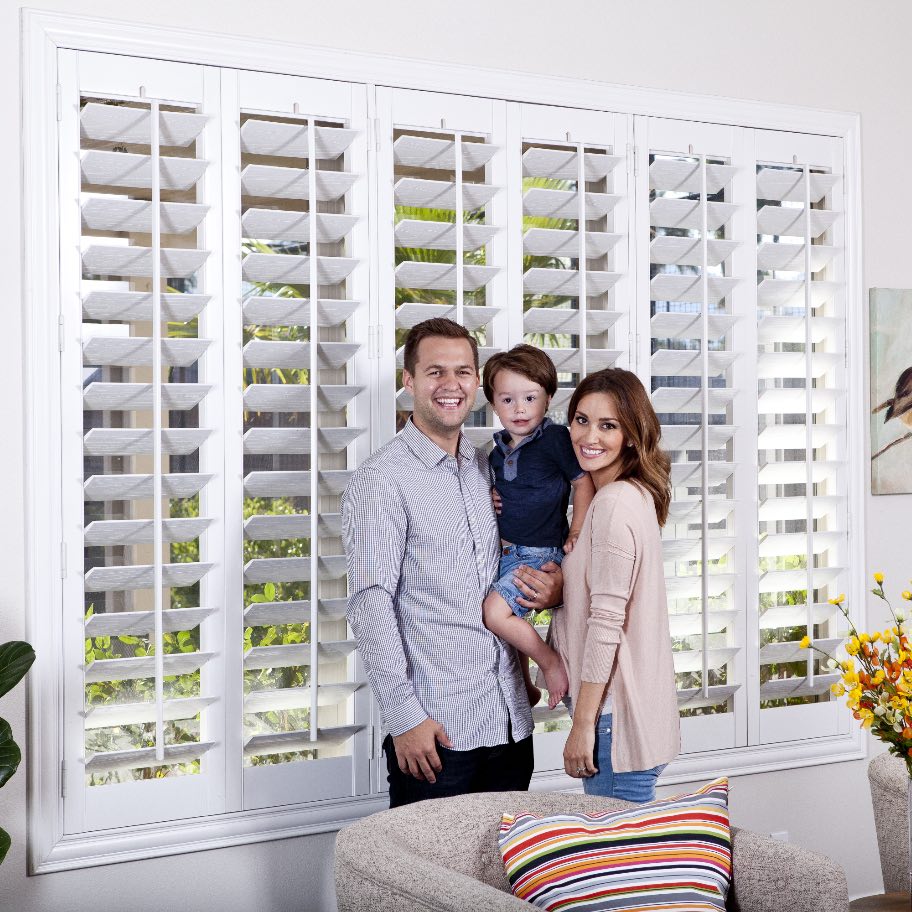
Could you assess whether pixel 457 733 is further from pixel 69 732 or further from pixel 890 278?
pixel 890 278

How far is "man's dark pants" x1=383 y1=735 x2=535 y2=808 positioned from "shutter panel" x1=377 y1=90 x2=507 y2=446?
0.79 m

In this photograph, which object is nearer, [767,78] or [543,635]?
[543,635]

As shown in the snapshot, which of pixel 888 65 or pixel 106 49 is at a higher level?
pixel 888 65

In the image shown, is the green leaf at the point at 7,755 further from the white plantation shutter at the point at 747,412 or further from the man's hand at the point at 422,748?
the white plantation shutter at the point at 747,412

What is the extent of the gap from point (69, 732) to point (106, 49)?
1524mm

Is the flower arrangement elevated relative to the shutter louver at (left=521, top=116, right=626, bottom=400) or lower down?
lower down

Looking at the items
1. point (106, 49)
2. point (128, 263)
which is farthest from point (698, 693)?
point (106, 49)

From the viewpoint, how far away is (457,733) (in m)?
2.28

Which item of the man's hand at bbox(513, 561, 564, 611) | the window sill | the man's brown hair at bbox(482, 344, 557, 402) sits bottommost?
the window sill

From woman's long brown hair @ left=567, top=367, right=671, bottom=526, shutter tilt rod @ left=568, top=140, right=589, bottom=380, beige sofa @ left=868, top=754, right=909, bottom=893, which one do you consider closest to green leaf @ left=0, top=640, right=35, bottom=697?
woman's long brown hair @ left=567, top=367, right=671, bottom=526

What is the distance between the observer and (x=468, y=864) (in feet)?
6.18

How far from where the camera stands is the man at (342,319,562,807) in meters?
2.25

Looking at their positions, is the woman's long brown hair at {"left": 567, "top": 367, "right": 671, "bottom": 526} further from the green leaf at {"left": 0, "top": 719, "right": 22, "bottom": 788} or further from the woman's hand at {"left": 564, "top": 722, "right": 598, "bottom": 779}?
the green leaf at {"left": 0, "top": 719, "right": 22, "bottom": 788}

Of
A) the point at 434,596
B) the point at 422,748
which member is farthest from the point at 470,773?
the point at 434,596
